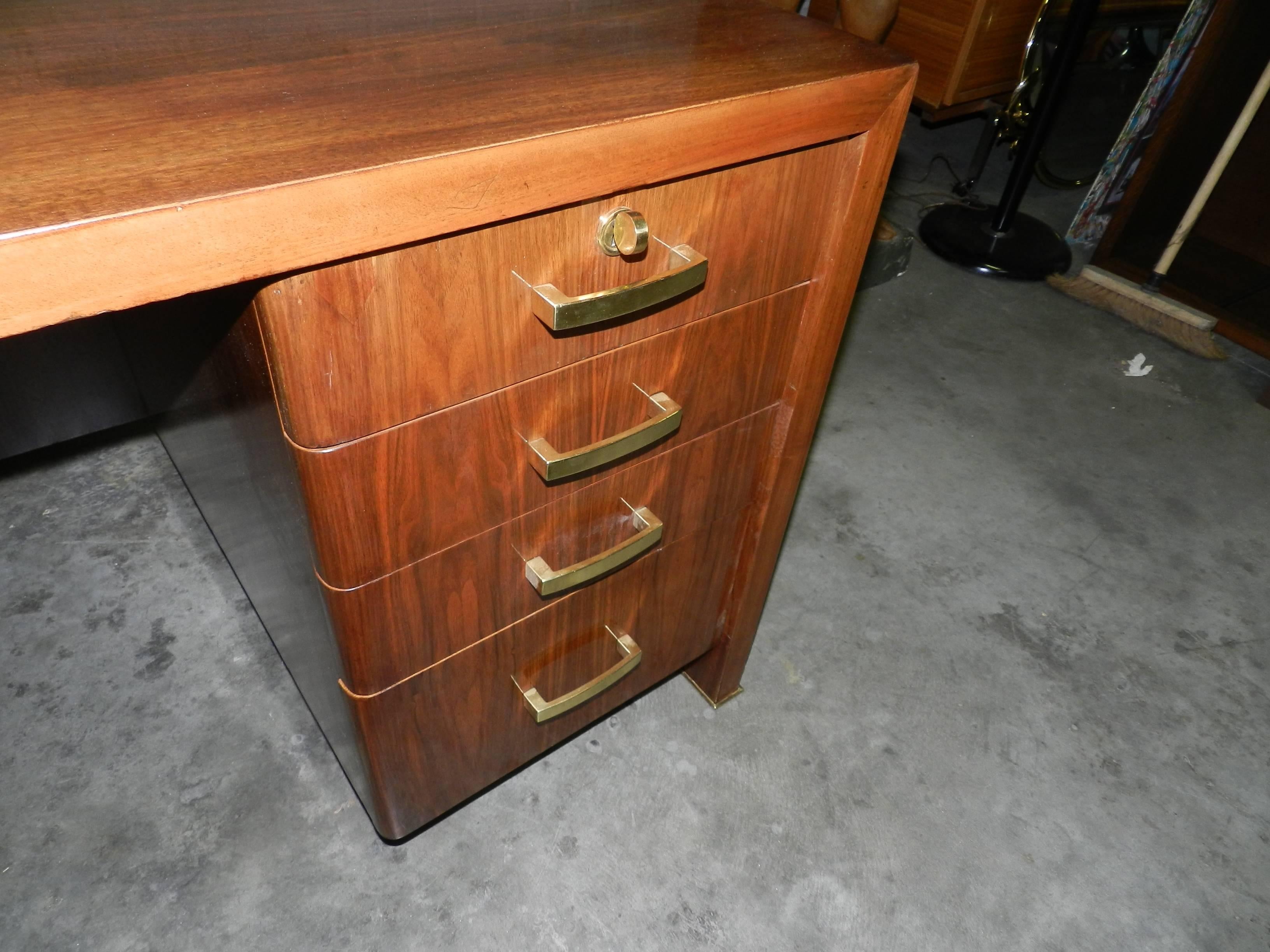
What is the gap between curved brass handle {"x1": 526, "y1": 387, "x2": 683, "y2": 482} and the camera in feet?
2.16

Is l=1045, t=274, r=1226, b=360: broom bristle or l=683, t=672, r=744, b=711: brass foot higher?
l=1045, t=274, r=1226, b=360: broom bristle

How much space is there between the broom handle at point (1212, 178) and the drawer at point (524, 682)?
1.85 metres

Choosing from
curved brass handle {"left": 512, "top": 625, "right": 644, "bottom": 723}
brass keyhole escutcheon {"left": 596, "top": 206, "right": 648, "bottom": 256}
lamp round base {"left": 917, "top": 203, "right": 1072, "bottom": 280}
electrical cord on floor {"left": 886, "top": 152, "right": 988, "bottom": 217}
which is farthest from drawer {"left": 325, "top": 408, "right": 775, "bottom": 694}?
electrical cord on floor {"left": 886, "top": 152, "right": 988, "bottom": 217}

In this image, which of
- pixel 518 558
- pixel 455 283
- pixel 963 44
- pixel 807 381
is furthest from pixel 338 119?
pixel 963 44

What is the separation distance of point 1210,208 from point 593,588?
7.87 ft

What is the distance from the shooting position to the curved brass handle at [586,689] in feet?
2.86

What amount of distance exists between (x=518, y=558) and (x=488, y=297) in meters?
0.27

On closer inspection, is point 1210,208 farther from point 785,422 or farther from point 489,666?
point 489,666

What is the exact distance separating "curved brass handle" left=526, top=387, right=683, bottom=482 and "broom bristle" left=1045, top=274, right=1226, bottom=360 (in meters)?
1.88

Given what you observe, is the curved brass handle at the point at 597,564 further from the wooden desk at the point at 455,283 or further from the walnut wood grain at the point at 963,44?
the walnut wood grain at the point at 963,44

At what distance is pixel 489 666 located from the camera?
32.4 inches

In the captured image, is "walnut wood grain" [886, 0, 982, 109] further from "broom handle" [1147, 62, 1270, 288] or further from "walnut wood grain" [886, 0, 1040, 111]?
"broom handle" [1147, 62, 1270, 288]

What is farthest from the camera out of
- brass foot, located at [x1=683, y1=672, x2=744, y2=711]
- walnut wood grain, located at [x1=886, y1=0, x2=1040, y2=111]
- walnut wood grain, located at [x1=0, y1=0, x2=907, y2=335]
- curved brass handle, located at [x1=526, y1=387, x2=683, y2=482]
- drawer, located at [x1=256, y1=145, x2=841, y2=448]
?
walnut wood grain, located at [x1=886, y1=0, x2=1040, y2=111]

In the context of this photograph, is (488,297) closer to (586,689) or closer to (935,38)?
(586,689)
